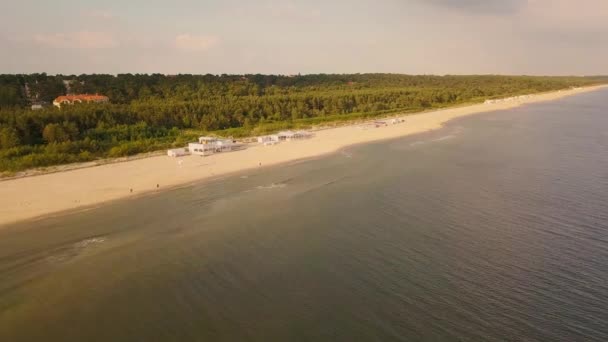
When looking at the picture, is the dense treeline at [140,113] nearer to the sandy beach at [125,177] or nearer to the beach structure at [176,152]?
the beach structure at [176,152]

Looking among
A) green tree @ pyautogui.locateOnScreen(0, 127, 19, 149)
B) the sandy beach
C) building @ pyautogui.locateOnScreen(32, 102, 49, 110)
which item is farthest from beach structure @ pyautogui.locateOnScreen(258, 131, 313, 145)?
building @ pyautogui.locateOnScreen(32, 102, 49, 110)

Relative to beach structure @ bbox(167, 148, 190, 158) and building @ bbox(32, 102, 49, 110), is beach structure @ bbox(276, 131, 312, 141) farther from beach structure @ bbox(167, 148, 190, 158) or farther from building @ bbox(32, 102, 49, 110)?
building @ bbox(32, 102, 49, 110)

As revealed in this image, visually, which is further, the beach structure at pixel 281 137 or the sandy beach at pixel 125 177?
the beach structure at pixel 281 137

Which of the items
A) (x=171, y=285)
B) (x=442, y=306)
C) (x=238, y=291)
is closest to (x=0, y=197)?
(x=171, y=285)

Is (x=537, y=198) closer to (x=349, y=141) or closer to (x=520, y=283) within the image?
(x=520, y=283)

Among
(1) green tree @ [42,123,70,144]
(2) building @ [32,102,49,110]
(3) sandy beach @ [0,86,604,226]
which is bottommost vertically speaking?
(3) sandy beach @ [0,86,604,226]

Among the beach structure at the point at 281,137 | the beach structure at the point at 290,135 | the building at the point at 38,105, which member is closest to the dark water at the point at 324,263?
the beach structure at the point at 281,137

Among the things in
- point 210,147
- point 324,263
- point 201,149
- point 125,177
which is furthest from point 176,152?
point 324,263
